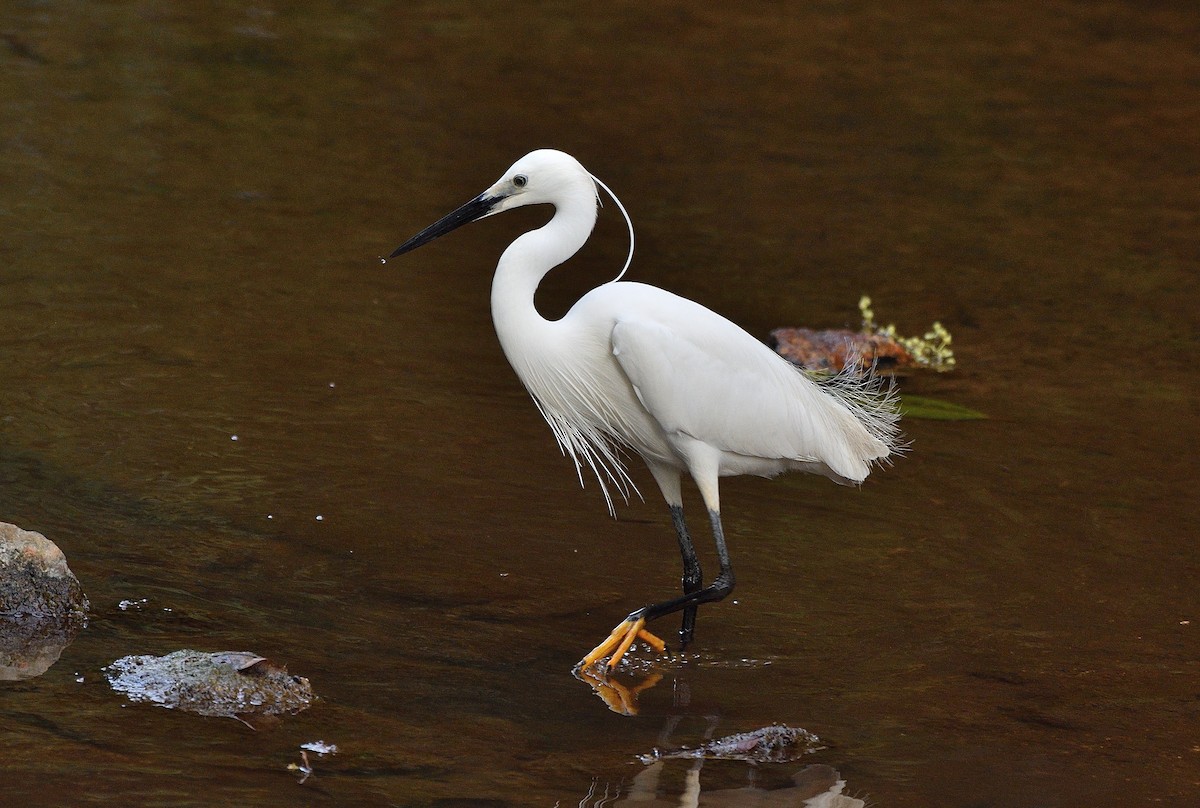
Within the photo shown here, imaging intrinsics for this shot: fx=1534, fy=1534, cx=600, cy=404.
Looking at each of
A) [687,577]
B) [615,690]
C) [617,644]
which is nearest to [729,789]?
[615,690]

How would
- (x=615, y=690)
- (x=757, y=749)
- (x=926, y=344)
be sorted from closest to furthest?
1. (x=757, y=749)
2. (x=615, y=690)
3. (x=926, y=344)

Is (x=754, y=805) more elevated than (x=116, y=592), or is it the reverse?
(x=116, y=592)

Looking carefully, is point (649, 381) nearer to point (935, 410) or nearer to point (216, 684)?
point (216, 684)

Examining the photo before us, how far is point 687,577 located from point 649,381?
0.67m

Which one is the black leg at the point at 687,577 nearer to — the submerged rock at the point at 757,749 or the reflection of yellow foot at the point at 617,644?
the reflection of yellow foot at the point at 617,644

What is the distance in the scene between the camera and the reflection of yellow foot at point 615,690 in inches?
173

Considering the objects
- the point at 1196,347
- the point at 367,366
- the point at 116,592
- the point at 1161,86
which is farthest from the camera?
the point at 1161,86

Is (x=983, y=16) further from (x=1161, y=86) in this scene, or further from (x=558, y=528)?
(x=558, y=528)

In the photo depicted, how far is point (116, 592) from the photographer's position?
15.0ft

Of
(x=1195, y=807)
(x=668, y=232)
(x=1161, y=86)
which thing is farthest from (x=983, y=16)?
(x=1195, y=807)

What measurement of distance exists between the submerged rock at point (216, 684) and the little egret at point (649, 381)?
0.99 metres

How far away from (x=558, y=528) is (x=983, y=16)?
9.55 meters

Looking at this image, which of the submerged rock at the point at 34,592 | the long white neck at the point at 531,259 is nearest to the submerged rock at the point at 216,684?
the submerged rock at the point at 34,592

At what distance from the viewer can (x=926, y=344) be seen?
7773 mm
